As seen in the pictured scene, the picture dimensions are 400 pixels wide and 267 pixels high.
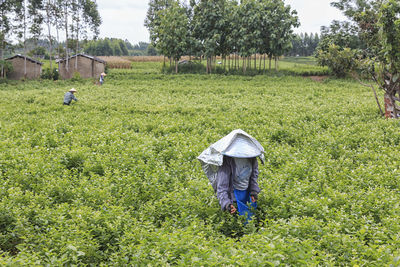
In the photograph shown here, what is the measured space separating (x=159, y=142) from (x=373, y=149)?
6.76 metres

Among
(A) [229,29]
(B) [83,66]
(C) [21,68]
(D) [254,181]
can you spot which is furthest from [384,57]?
(C) [21,68]

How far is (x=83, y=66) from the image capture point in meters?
44.8

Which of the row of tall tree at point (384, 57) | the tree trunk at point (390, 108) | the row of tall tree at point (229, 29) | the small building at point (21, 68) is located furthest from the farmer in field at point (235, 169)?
the small building at point (21, 68)

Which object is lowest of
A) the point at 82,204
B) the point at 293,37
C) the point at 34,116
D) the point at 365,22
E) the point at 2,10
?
the point at 82,204

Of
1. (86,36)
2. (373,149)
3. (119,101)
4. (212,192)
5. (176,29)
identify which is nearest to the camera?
(212,192)

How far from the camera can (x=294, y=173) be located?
8078 millimetres

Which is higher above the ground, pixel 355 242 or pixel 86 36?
pixel 86 36

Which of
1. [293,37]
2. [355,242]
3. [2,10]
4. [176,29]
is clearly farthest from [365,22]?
[2,10]

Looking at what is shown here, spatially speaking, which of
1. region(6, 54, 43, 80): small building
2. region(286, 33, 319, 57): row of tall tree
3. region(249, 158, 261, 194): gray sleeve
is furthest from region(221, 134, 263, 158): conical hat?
region(286, 33, 319, 57): row of tall tree

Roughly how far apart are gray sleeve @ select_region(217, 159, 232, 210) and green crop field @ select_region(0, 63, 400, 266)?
1.28 ft

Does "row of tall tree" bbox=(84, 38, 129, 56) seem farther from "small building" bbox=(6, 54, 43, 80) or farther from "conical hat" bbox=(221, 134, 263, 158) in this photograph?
"conical hat" bbox=(221, 134, 263, 158)

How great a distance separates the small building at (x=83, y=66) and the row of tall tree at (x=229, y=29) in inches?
355

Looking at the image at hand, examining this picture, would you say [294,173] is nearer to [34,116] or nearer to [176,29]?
[34,116]

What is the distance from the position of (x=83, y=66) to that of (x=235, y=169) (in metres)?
43.8
